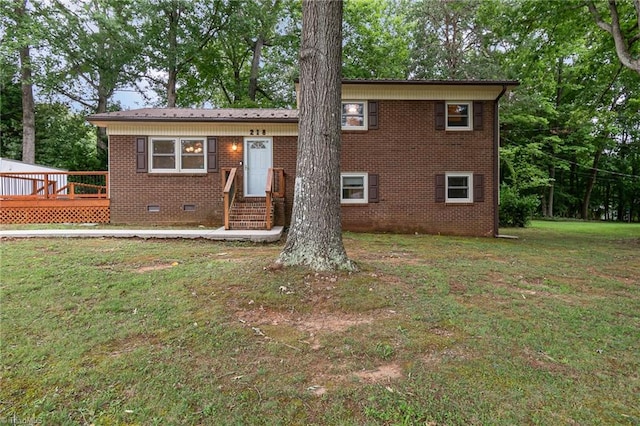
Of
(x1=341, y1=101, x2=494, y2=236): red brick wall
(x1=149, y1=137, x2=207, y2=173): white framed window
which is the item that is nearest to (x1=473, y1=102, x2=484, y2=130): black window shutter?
(x1=341, y1=101, x2=494, y2=236): red brick wall

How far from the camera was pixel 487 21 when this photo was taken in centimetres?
1345

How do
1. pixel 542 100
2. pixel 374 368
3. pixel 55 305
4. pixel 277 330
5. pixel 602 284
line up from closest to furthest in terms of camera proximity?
pixel 374 368 < pixel 277 330 < pixel 55 305 < pixel 602 284 < pixel 542 100

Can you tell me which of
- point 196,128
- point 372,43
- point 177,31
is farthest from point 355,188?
point 177,31

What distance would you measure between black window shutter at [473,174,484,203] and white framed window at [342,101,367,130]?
Answer: 4003mm

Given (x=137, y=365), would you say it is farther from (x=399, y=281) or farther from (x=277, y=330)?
(x=399, y=281)

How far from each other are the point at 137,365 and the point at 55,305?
5.79 feet

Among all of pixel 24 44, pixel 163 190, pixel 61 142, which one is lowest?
pixel 163 190

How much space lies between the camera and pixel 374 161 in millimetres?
11211

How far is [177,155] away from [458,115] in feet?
30.2

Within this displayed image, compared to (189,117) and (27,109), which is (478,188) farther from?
(27,109)

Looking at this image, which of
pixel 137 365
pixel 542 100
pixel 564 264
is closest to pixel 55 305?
pixel 137 365

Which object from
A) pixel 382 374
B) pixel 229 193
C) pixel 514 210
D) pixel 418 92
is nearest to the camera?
pixel 382 374

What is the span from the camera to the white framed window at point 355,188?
11266mm

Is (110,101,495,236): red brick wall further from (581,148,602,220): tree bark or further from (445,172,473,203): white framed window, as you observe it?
(581,148,602,220): tree bark
